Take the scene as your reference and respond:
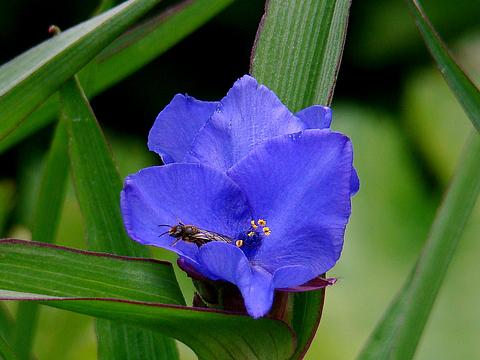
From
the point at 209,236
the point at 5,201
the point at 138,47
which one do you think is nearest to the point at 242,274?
the point at 209,236

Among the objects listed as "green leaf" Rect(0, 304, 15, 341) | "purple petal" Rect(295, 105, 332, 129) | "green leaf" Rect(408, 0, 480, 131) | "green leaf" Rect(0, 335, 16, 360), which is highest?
"green leaf" Rect(408, 0, 480, 131)

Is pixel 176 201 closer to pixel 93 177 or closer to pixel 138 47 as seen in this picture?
pixel 93 177

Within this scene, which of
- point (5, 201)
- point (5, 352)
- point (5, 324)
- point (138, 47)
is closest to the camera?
point (5, 352)

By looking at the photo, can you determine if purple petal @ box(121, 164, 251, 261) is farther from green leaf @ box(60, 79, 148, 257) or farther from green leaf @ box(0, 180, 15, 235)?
green leaf @ box(0, 180, 15, 235)

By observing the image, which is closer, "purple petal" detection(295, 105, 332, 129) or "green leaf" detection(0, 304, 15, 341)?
"purple petal" detection(295, 105, 332, 129)

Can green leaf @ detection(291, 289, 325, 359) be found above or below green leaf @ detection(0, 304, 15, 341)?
→ above

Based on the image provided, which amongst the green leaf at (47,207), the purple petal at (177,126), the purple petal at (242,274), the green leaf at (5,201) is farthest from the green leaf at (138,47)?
the green leaf at (5,201)

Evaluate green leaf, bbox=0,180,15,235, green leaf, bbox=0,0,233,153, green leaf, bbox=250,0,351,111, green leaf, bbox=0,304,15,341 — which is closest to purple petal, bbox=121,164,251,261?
green leaf, bbox=250,0,351,111
